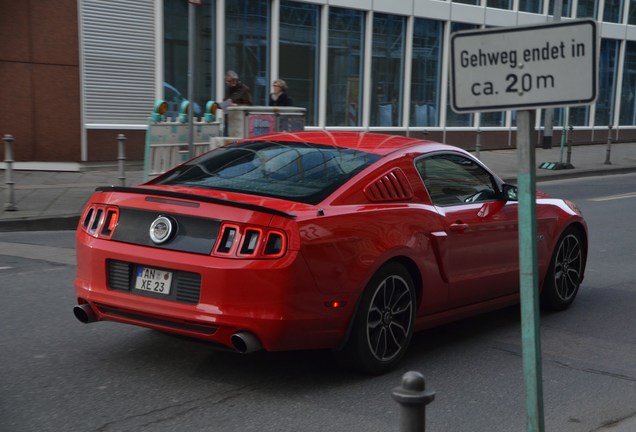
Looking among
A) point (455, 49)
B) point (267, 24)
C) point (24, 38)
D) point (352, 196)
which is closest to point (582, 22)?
point (455, 49)

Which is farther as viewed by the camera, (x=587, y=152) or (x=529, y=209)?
(x=587, y=152)

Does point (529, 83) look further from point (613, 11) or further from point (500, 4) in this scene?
point (613, 11)

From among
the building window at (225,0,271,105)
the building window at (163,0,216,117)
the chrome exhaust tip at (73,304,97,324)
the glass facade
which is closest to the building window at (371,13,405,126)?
the glass facade

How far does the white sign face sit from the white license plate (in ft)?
7.20

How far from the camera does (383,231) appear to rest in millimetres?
5539

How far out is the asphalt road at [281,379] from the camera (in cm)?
477

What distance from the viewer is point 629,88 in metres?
36.4

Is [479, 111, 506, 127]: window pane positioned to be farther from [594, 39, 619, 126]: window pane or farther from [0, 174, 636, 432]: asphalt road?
[0, 174, 636, 432]: asphalt road

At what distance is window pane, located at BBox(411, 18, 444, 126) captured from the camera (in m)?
27.2

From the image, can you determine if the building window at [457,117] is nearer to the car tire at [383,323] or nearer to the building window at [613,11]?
the building window at [613,11]

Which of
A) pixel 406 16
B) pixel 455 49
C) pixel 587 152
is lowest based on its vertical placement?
pixel 587 152

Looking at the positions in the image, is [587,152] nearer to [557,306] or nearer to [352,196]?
[557,306]

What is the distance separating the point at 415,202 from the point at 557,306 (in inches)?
88.4

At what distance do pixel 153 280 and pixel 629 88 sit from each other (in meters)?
34.5
